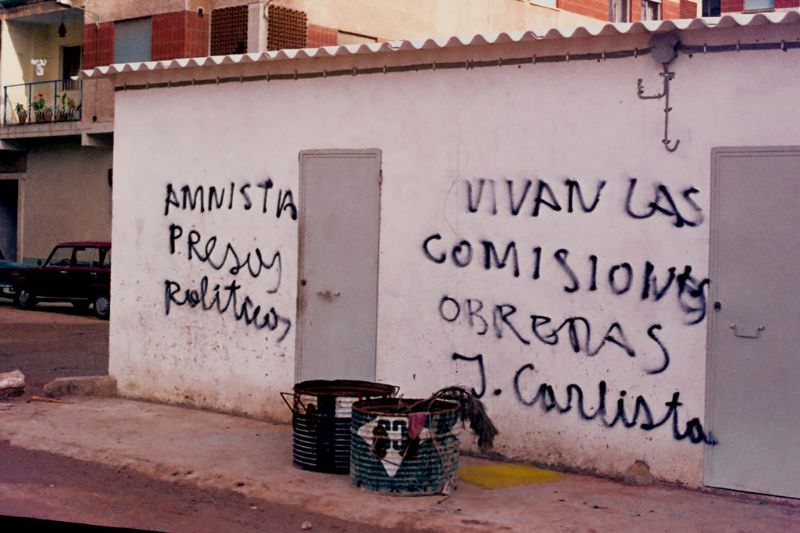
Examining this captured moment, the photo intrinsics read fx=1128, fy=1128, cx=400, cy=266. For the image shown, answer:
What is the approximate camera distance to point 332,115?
10.7m

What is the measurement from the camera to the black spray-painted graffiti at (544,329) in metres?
8.86

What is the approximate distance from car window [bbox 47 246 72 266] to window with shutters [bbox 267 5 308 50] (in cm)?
646

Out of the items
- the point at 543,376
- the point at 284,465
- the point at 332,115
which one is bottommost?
the point at 284,465

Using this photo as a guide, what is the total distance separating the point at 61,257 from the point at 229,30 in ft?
21.8

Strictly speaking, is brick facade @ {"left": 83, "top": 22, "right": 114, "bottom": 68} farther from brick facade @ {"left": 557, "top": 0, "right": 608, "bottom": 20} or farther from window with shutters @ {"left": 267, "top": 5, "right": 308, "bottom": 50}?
brick facade @ {"left": 557, "top": 0, "right": 608, "bottom": 20}

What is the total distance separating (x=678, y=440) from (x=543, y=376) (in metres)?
1.25

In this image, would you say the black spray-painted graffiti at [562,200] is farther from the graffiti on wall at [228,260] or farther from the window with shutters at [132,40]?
the window with shutters at [132,40]

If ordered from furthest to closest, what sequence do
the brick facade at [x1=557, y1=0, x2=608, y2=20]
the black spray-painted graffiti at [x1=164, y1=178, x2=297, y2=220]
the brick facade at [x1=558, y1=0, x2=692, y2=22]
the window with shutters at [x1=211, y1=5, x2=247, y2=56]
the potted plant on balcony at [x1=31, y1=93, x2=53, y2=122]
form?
the brick facade at [x1=558, y1=0, x2=692, y2=22], the brick facade at [x1=557, y1=0, x2=608, y2=20], the potted plant on balcony at [x1=31, y1=93, x2=53, y2=122], the window with shutters at [x1=211, y1=5, x2=247, y2=56], the black spray-painted graffiti at [x1=164, y1=178, x2=297, y2=220]

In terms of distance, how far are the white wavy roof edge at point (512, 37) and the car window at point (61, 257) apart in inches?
516

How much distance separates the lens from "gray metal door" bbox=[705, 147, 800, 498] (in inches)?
320

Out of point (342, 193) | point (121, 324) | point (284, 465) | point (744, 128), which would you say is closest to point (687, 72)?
point (744, 128)

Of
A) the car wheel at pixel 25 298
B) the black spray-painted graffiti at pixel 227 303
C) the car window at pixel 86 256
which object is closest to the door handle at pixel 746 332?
→ the black spray-painted graffiti at pixel 227 303

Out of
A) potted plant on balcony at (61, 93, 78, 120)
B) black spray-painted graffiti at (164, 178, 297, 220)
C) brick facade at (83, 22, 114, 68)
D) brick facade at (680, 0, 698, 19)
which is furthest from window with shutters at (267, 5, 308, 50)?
brick facade at (680, 0, 698, 19)

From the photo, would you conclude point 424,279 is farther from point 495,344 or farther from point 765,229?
point 765,229
